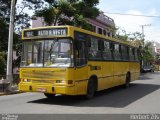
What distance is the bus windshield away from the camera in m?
12.9

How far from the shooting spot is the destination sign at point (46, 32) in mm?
13062

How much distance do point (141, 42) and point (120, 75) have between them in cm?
4295

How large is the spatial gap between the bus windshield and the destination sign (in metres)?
0.23

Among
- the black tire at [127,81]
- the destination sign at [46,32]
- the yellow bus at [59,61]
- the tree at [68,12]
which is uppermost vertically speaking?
the tree at [68,12]

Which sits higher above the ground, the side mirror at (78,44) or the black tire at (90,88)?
the side mirror at (78,44)

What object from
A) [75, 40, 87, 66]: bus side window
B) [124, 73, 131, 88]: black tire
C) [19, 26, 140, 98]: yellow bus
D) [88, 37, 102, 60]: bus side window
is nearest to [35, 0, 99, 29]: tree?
[124, 73, 131, 88]: black tire

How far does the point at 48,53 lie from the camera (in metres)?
13.1

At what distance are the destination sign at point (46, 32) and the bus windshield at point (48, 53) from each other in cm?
23

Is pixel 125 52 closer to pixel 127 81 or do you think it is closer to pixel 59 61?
pixel 127 81

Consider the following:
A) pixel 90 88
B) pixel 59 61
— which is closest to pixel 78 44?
pixel 59 61

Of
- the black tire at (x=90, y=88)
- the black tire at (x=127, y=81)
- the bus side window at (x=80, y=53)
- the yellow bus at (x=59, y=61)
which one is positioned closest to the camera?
the yellow bus at (x=59, y=61)

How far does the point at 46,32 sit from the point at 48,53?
2.79ft

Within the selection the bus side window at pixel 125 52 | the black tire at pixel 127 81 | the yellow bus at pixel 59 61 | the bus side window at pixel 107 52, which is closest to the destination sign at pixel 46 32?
the yellow bus at pixel 59 61

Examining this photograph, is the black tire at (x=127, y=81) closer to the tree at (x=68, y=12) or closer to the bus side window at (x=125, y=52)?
the bus side window at (x=125, y=52)
